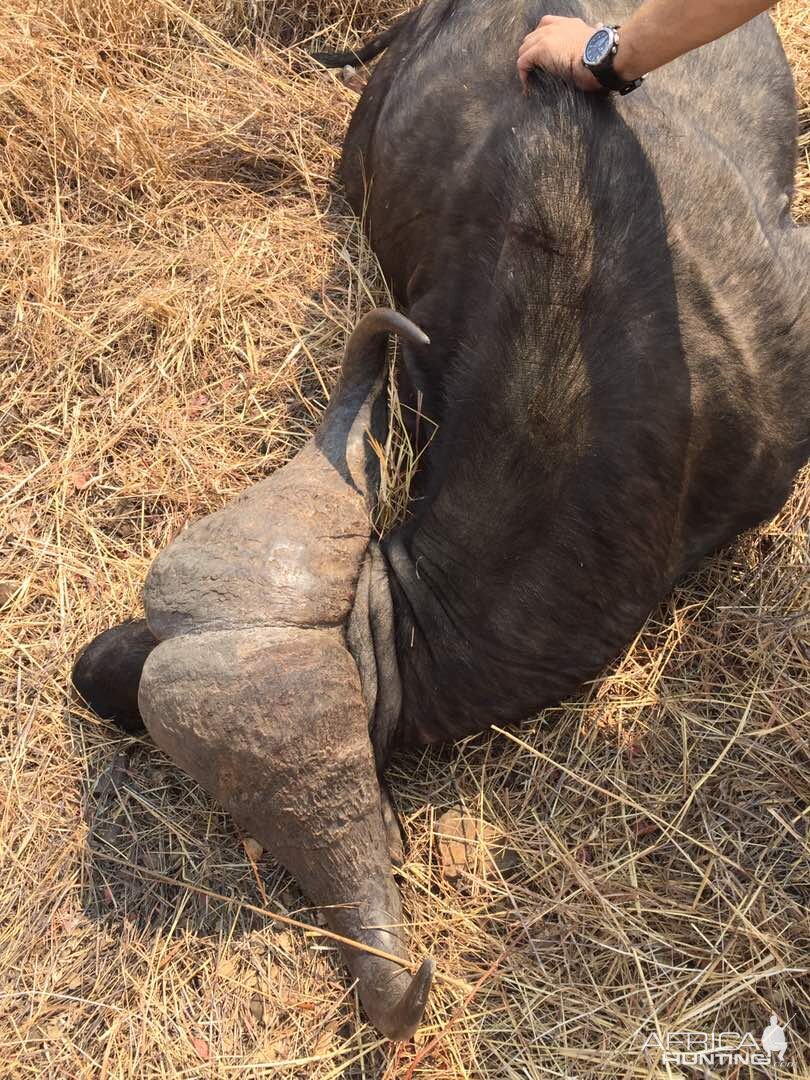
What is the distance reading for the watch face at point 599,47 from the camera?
2.63m

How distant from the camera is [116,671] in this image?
3.13 metres

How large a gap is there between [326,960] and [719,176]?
2.58 metres

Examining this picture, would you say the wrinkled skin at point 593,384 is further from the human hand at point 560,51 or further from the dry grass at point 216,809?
the dry grass at point 216,809

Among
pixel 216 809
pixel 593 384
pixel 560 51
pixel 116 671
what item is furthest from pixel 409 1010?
pixel 560 51

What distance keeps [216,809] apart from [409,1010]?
1.02 meters

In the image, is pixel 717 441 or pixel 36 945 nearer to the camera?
pixel 717 441

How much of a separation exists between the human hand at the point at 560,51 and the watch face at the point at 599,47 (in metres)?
0.06

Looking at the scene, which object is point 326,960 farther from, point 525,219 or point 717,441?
point 525,219

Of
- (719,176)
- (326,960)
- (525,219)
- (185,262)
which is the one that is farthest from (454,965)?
(185,262)

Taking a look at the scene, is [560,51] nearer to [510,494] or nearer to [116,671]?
[510,494]

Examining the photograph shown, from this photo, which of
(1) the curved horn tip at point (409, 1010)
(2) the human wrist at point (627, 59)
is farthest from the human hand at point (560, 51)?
(1) the curved horn tip at point (409, 1010)

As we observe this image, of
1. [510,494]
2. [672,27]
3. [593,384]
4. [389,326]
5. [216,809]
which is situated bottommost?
[216,809]

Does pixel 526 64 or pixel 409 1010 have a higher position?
pixel 526 64

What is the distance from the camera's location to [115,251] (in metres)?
4.33
